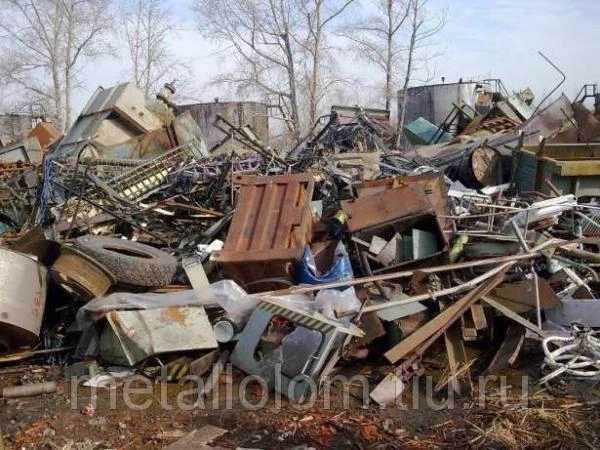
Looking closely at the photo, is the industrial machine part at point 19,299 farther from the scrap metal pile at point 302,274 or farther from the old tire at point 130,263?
the old tire at point 130,263

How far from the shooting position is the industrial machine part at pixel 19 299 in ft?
15.4

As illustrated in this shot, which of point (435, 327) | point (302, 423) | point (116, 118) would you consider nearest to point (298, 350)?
point (302, 423)

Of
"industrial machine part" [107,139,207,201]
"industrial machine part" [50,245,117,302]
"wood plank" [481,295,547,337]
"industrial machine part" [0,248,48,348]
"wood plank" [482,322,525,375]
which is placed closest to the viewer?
"wood plank" [482,322,525,375]

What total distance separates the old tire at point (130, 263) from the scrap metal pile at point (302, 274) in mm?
14

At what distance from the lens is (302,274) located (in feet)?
17.8

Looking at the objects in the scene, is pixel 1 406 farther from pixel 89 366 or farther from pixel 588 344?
pixel 588 344

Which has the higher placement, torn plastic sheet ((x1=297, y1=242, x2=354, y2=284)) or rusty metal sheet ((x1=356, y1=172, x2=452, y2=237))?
rusty metal sheet ((x1=356, y1=172, x2=452, y2=237))

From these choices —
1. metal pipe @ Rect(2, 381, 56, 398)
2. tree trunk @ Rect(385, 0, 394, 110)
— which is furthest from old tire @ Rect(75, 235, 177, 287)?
tree trunk @ Rect(385, 0, 394, 110)

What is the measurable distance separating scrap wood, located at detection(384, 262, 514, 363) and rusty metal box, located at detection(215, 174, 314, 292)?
1331mm

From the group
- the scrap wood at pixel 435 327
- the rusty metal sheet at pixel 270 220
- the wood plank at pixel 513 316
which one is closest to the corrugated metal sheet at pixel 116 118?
the rusty metal sheet at pixel 270 220

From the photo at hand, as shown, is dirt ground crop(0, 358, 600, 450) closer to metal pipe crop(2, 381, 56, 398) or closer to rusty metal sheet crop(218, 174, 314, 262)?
metal pipe crop(2, 381, 56, 398)

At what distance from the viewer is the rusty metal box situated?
17.8 feet

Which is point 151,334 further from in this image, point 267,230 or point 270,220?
point 270,220

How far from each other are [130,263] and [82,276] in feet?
1.36
